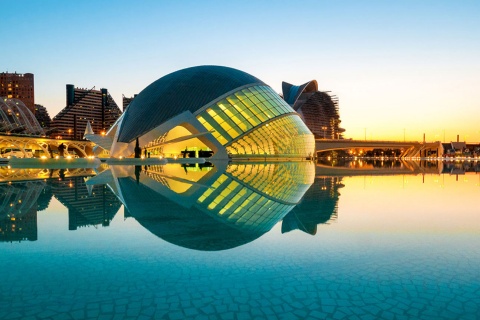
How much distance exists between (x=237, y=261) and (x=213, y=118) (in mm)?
40647

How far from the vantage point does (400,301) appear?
374 centimetres

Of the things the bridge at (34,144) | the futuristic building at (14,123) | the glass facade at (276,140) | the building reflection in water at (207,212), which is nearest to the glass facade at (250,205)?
the building reflection in water at (207,212)

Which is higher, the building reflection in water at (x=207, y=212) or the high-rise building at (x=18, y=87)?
the high-rise building at (x=18, y=87)

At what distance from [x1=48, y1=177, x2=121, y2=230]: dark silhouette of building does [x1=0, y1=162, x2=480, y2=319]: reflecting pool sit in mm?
53

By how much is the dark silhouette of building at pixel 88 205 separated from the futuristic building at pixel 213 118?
3030 cm

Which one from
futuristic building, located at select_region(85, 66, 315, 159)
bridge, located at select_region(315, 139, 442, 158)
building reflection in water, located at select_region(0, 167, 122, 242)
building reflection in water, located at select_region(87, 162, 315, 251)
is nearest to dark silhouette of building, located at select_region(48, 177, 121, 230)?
building reflection in water, located at select_region(0, 167, 122, 242)

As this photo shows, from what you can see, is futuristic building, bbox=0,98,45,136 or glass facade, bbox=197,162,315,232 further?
futuristic building, bbox=0,98,45,136

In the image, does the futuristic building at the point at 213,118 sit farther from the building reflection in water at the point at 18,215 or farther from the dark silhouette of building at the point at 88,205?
the building reflection in water at the point at 18,215

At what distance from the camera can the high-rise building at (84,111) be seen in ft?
542

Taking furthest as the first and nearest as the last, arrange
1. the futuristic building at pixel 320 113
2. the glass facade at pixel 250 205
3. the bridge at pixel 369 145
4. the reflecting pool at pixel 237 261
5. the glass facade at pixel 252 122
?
the futuristic building at pixel 320 113
the bridge at pixel 369 145
the glass facade at pixel 252 122
the glass facade at pixel 250 205
the reflecting pool at pixel 237 261

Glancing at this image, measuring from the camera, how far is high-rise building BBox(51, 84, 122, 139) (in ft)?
542

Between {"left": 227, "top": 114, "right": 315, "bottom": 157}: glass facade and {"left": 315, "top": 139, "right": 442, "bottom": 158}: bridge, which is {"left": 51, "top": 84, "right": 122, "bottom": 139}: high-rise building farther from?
{"left": 227, "top": 114, "right": 315, "bottom": 157}: glass facade

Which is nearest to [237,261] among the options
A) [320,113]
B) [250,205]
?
[250,205]

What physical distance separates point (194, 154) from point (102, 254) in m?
46.7
